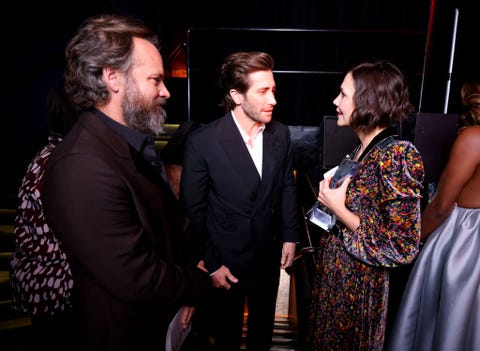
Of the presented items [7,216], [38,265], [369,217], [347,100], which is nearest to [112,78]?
[38,265]

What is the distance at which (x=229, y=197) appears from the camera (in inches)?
74.7

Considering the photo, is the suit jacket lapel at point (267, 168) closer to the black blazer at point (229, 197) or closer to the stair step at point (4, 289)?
the black blazer at point (229, 197)

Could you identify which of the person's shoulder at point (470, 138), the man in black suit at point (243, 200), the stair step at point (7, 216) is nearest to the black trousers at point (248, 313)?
the man in black suit at point (243, 200)

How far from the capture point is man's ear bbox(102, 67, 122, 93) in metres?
1.19

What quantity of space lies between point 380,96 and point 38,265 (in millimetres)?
1603

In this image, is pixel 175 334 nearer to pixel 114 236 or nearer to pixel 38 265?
pixel 114 236

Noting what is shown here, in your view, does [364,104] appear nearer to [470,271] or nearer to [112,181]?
[470,271]

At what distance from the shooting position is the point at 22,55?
165 inches

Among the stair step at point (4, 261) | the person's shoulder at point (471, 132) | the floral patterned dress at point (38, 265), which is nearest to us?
the floral patterned dress at point (38, 265)

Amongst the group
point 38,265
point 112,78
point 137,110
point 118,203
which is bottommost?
point 38,265

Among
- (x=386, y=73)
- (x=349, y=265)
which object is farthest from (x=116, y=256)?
(x=386, y=73)

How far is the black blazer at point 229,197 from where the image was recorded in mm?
1876

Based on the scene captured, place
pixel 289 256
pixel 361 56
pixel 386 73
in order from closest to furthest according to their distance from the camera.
Result: pixel 386 73
pixel 289 256
pixel 361 56

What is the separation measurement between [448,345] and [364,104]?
1238 mm
